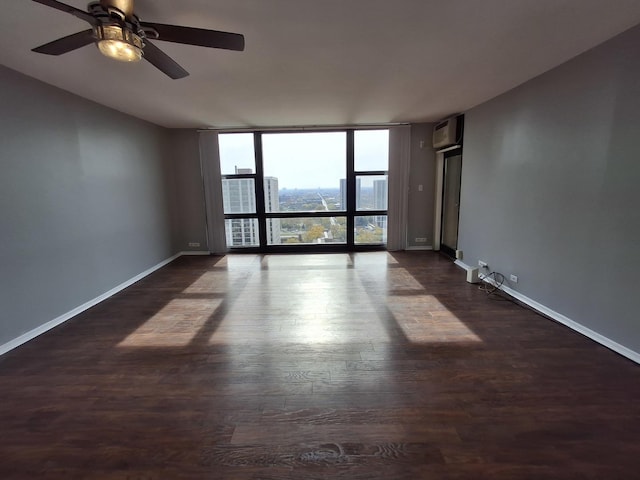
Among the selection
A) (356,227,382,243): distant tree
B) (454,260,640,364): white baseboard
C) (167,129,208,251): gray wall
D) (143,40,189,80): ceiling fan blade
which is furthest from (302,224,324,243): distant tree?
(143,40,189,80): ceiling fan blade

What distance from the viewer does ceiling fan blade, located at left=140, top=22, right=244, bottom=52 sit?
166 cm

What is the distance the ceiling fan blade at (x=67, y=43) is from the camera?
5.62 ft

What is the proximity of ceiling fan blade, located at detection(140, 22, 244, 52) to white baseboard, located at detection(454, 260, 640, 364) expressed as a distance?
3.46 m

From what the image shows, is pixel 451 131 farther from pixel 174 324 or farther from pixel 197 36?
pixel 174 324

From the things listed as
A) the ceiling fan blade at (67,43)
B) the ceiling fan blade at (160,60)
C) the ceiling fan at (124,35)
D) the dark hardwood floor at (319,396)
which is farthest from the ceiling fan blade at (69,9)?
the dark hardwood floor at (319,396)

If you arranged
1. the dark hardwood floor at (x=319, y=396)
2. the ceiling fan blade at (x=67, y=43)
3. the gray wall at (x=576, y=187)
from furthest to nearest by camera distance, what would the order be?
the gray wall at (x=576, y=187) → the ceiling fan blade at (x=67, y=43) → the dark hardwood floor at (x=319, y=396)

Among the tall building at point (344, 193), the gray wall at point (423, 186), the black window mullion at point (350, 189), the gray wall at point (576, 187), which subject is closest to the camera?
the gray wall at point (576, 187)

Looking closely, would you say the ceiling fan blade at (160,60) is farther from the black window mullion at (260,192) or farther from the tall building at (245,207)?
the tall building at (245,207)

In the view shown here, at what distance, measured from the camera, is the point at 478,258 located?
14.0 feet

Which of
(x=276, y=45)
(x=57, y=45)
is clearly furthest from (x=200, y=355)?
(x=276, y=45)

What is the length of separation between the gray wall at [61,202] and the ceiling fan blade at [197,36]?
1934 mm

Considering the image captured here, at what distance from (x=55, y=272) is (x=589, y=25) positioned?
4.96 metres

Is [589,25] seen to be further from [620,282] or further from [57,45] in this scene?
[57,45]

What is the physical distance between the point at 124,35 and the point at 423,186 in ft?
16.6
